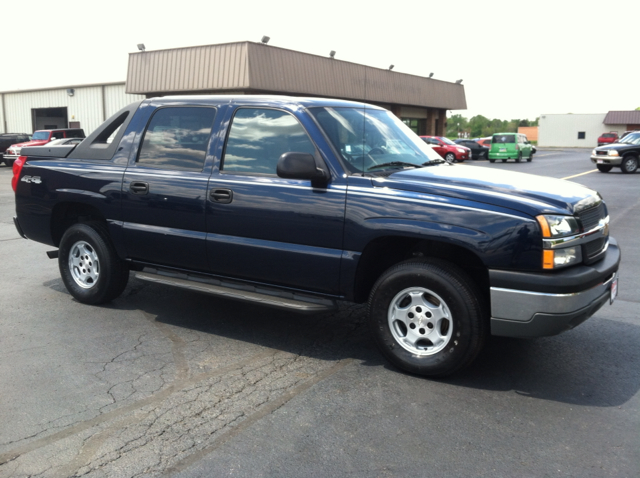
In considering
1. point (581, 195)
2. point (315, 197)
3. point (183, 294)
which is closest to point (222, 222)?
point (315, 197)

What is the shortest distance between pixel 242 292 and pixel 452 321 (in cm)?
165

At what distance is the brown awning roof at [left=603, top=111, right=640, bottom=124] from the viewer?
81.0 m

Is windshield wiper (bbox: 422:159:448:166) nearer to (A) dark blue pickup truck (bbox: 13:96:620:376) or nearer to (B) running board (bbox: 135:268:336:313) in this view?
(A) dark blue pickup truck (bbox: 13:96:620:376)

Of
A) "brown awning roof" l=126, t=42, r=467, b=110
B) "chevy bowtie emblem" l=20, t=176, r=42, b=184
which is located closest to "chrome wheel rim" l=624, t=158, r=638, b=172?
"brown awning roof" l=126, t=42, r=467, b=110

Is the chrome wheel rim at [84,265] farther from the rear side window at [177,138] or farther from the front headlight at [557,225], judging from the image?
the front headlight at [557,225]

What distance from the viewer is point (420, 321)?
430 centimetres

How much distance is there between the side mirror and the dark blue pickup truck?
11mm

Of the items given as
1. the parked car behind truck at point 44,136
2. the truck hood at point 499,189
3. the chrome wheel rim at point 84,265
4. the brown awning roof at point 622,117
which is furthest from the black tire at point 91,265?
the brown awning roof at point 622,117

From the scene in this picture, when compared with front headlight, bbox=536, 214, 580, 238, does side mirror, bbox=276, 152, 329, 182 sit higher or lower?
higher

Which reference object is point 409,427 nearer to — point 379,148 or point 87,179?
point 379,148

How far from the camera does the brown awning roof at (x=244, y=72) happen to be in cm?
2842

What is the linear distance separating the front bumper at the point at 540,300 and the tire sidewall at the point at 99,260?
3.51m

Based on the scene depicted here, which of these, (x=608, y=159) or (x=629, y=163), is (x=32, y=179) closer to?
(x=608, y=159)

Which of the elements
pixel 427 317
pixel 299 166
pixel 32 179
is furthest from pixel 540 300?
pixel 32 179
